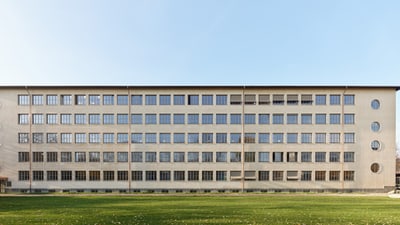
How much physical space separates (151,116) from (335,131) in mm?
30413

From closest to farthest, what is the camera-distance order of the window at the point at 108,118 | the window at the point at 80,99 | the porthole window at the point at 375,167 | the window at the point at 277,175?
the porthole window at the point at 375,167
the window at the point at 277,175
the window at the point at 108,118
the window at the point at 80,99

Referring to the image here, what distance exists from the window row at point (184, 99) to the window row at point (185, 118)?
198 centimetres

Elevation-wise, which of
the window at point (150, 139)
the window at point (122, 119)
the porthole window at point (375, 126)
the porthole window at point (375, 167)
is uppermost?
the window at point (122, 119)

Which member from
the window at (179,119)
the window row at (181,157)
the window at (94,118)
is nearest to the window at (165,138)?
the window row at (181,157)

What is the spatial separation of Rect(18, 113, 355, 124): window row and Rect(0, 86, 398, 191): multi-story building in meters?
0.17

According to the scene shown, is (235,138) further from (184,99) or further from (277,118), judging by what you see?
(184,99)

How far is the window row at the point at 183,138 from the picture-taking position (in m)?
45.9

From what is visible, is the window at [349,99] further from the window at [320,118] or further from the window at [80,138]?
the window at [80,138]

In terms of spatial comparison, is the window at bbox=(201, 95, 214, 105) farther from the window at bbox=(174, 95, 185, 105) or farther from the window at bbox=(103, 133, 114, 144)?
the window at bbox=(103, 133, 114, 144)

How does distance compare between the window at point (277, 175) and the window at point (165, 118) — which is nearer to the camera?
the window at point (277, 175)

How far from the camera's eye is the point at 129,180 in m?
45.7

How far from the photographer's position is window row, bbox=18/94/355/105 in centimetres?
4641

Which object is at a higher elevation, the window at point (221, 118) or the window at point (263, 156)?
the window at point (221, 118)

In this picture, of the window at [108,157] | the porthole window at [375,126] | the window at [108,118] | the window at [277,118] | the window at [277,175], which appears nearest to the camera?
the porthole window at [375,126]
